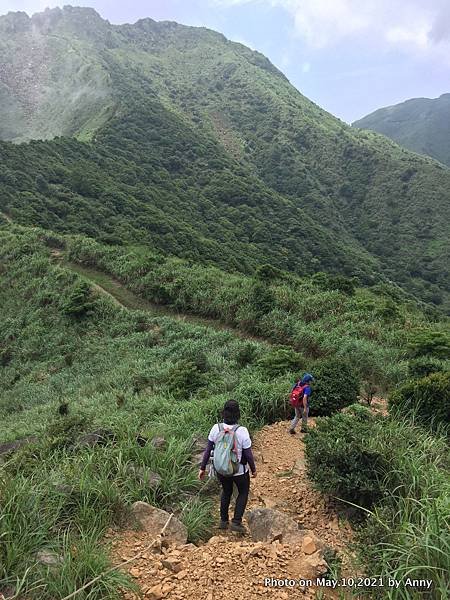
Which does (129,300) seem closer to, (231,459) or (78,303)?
(78,303)

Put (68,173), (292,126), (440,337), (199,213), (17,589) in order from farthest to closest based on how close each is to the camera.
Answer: (292,126) < (199,213) < (68,173) < (440,337) < (17,589)

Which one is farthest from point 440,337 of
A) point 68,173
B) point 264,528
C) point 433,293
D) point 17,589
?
point 433,293

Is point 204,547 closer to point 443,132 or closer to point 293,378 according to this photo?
point 293,378

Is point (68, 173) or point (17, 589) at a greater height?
point (68, 173)

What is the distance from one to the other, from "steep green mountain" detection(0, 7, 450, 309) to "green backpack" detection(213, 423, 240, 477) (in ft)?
90.9

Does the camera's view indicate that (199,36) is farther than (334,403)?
Yes

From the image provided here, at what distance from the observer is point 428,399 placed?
698 centimetres

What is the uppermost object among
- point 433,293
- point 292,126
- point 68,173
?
point 292,126

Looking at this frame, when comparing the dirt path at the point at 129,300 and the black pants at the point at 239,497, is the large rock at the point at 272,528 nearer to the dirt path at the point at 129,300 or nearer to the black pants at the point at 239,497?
the black pants at the point at 239,497

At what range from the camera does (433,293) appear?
52906mm

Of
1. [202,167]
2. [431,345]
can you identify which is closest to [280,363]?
[431,345]

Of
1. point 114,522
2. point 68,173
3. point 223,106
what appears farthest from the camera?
point 223,106

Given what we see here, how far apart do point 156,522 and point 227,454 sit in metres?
0.87

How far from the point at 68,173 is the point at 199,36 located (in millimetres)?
119178
